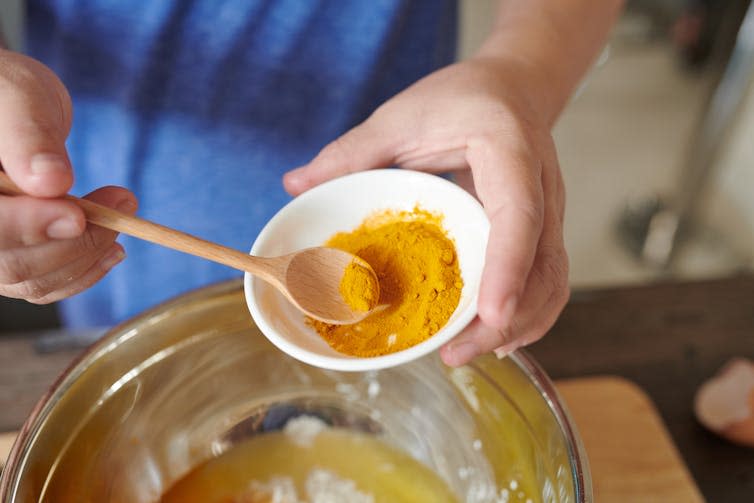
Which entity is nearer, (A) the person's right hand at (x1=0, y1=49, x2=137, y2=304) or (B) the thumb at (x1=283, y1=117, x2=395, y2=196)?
(A) the person's right hand at (x1=0, y1=49, x2=137, y2=304)

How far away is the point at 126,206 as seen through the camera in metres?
0.59

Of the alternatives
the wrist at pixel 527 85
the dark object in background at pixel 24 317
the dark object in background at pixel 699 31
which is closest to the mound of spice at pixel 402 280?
the wrist at pixel 527 85

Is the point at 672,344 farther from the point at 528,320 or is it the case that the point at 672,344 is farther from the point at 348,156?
the point at 348,156

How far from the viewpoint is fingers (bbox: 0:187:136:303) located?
1.71 feet

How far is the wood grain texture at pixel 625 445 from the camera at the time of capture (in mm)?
718

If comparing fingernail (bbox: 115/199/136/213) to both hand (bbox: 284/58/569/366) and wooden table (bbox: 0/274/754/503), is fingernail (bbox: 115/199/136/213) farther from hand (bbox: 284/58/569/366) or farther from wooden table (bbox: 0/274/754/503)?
wooden table (bbox: 0/274/754/503)

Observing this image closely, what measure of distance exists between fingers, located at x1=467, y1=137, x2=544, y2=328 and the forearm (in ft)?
0.38

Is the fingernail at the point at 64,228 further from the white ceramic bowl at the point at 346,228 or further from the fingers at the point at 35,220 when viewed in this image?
the white ceramic bowl at the point at 346,228

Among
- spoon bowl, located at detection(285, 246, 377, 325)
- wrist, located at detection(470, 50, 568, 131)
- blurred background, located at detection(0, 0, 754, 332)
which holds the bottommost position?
blurred background, located at detection(0, 0, 754, 332)

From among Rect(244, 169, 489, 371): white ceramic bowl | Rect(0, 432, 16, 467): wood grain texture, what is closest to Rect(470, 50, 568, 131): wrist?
Rect(244, 169, 489, 371): white ceramic bowl

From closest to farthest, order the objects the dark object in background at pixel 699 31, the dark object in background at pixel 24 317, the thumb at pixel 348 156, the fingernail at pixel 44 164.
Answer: the fingernail at pixel 44 164, the thumb at pixel 348 156, the dark object in background at pixel 24 317, the dark object in background at pixel 699 31

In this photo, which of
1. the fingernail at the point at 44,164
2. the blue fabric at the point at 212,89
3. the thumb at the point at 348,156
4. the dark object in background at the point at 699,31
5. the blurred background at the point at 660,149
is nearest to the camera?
the fingernail at the point at 44,164

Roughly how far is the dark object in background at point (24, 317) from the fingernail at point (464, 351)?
107 centimetres

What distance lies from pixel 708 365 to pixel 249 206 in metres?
0.65
